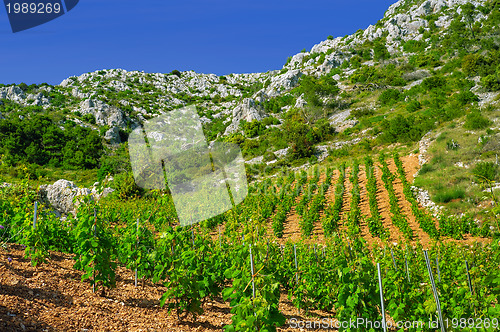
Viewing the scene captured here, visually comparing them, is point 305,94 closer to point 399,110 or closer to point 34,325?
point 399,110

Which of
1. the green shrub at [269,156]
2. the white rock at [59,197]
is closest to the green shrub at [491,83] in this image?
the green shrub at [269,156]

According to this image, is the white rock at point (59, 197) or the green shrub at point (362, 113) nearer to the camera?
the white rock at point (59, 197)

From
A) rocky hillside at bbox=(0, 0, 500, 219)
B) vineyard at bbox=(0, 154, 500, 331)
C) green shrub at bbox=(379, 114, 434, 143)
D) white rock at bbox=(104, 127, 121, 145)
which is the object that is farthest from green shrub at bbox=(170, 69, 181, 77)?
vineyard at bbox=(0, 154, 500, 331)

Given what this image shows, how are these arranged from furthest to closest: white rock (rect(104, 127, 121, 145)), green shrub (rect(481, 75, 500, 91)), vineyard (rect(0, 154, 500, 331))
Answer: white rock (rect(104, 127, 121, 145))
green shrub (rect(481, 75, 500, 91))
vineyard (rect(0, 154, 500, 331))

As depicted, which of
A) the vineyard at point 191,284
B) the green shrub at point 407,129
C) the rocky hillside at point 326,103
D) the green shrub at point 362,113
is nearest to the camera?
the vineyard at point 191,284

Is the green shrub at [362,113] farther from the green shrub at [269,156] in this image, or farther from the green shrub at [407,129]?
the green shrub at [269,156]

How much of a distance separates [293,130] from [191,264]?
24.1 m

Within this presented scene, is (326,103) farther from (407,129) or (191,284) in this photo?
(191,284)

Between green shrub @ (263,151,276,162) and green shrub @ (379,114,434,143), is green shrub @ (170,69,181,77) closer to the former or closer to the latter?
green shrub @ (263,151,276,162)

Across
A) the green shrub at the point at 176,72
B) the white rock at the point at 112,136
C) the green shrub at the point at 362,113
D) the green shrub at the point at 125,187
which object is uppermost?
the green shrub at the point at 176,72

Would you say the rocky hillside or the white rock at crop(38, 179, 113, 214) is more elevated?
the rocky hillside

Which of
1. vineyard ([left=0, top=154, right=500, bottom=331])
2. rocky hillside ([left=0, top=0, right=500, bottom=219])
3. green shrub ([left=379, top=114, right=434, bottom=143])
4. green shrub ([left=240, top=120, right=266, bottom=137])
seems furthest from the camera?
green shrub ([left=240, top=120, right=266, bottom=137])

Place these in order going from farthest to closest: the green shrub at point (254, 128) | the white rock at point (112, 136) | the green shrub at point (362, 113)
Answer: the white rock at point (112, 136) → the green shrub at point (254, 128) → the green shrub at point (362, 113)

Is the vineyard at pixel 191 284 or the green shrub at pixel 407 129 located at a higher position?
the green shrub at pixel 407 129
